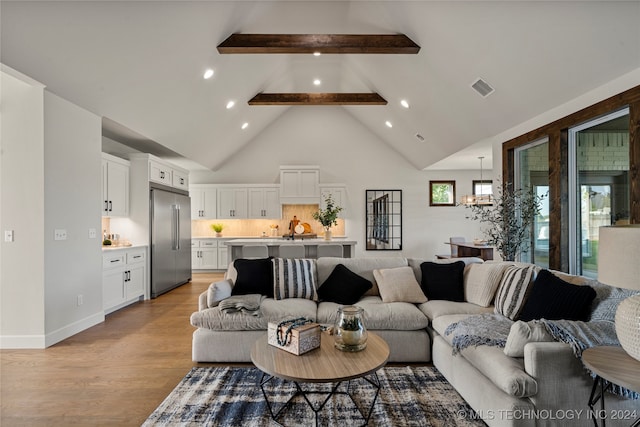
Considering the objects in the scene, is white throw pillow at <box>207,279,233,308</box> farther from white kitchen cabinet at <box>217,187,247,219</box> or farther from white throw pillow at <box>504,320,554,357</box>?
white kitchen cabinet at <box>217,187,247,219</box>

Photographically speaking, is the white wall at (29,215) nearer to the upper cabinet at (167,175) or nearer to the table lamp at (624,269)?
the upper cabinet at (167,175)

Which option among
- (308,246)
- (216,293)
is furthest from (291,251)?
(216,293)

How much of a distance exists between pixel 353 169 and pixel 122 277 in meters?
5.67

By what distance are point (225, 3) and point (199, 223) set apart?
5.87 meters

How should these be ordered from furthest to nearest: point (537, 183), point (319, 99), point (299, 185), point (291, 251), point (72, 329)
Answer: point (299, 185) < point (319, 99) < point (291, 251) < point (537, 183) < point (72, 329)

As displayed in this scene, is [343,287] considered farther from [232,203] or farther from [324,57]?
[232,203]

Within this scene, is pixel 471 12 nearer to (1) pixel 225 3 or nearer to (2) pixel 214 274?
(1) pixel 225 3

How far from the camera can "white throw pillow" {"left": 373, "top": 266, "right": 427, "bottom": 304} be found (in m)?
3.33

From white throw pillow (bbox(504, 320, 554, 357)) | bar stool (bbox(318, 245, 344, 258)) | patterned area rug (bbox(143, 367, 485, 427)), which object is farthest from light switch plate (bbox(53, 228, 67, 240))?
white throw pillow (bbox(504, 320, 554, 357))

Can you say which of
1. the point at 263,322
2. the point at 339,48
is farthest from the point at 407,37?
the point at 263,322

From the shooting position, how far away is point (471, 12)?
10.6ft

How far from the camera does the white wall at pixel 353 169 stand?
28.5ft

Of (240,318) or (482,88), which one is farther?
(482,88)

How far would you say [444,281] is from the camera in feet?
11.2
